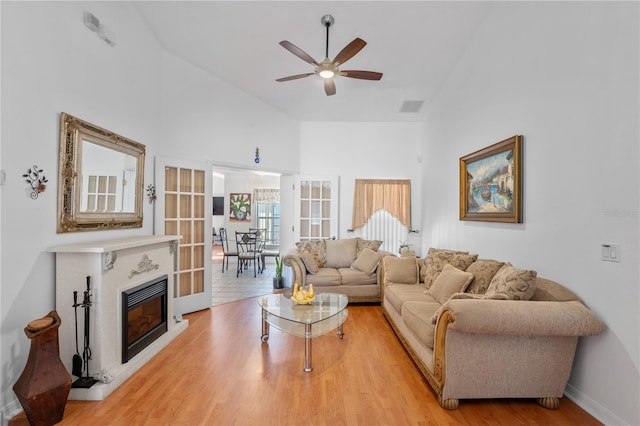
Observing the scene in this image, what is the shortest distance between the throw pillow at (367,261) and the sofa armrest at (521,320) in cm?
242

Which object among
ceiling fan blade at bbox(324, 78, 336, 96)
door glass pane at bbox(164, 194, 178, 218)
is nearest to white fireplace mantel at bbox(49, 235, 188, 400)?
door glass pane at bbox(164, 194, 178, 218)

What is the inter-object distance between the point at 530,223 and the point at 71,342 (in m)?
4.06

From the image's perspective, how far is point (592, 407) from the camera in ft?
6.56

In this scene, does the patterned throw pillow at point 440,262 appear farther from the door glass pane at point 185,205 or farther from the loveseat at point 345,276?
the door glass pane at point 185,205

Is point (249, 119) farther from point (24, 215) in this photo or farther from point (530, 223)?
point (530, 223)

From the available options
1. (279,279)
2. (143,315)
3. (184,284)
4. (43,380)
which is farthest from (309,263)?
(43,380)

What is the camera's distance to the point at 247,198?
8922mm

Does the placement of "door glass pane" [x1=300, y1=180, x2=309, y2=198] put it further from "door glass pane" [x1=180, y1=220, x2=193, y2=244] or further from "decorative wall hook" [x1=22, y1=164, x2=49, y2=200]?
"decorative wall hook" [x1=22, y1=164, x2=49, y2=200]

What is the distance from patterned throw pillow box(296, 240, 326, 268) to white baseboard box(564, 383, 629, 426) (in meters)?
3.24

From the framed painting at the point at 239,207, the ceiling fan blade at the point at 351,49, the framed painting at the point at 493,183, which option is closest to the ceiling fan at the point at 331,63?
the ceiling fan blade at the point at 351,49

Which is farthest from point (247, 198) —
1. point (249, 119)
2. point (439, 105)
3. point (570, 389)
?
point (570, 389)

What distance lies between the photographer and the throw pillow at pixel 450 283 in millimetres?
2775

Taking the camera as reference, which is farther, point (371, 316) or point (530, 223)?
point (371, 316)

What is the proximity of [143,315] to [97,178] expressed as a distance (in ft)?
4.62
